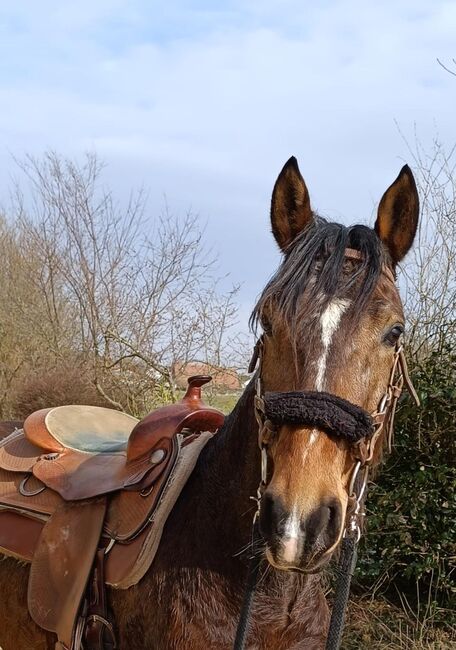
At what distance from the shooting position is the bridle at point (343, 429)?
1.66 m

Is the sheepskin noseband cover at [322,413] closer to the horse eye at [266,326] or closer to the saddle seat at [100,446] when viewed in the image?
the horse eye at [266,326]

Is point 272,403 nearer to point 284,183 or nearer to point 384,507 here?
point 284,183

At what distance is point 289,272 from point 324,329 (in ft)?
0.72

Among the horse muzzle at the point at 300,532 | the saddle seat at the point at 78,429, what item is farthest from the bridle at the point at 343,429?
the saddle seat at the point at 78,429

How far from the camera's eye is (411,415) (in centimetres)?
424

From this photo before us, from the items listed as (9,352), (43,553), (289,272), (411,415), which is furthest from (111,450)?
(9,352)

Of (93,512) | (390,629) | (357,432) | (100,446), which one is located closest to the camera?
(357,432)

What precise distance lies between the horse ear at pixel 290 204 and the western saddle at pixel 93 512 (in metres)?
0.83

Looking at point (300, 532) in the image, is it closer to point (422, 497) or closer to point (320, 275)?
point (320, 275)

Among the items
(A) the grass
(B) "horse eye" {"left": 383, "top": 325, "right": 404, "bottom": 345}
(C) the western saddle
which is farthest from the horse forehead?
(A) the grass

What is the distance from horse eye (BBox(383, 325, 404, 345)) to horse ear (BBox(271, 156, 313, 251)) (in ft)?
1.45

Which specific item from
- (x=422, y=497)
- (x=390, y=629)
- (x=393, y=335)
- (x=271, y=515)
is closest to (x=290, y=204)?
(x=393, y=335)

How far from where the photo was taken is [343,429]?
1.65 m

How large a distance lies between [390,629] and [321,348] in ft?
10.4
